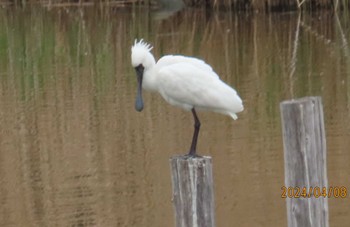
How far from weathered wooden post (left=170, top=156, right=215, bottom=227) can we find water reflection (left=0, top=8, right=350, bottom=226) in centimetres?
291

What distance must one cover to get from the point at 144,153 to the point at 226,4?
10.5 metres

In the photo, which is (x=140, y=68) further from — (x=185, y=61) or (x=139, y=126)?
(x=139, y=126)

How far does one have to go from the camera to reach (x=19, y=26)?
65.4 feet

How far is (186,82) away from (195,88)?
0.06m

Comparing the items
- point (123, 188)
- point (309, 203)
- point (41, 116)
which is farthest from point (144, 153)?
point (309, 203)

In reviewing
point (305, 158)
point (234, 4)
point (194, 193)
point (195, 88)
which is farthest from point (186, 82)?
point (234, 4)

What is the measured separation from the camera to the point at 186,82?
6.97m

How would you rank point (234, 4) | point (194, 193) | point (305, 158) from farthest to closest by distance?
point (234, 4) < point (194, 193) < point (305, 158)

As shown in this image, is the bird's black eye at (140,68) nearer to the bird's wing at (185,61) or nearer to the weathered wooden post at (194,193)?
the bird's wing at (185,61)

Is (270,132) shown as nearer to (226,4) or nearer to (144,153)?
(144,153)

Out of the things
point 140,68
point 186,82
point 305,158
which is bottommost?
point 305,158

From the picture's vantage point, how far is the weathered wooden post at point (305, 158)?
542cm

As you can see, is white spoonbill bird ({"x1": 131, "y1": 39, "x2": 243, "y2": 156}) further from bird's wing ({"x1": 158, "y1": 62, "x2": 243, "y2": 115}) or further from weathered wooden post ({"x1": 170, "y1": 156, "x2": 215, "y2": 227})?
weathered wooden post ({"x1": 170, "y1": 156, "x2": 215, "y2": 227})

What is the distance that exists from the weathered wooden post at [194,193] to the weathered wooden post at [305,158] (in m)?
0.38
